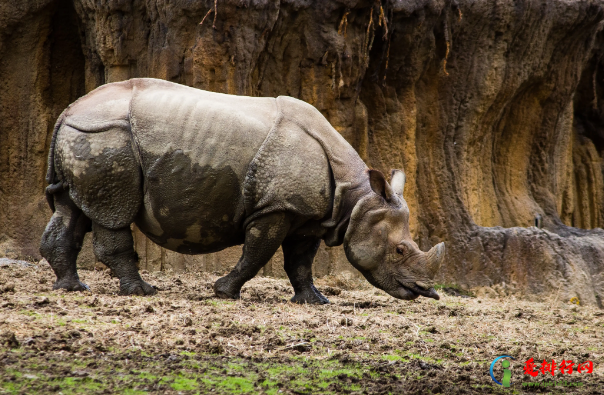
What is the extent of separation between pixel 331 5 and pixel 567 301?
4743 millimetres

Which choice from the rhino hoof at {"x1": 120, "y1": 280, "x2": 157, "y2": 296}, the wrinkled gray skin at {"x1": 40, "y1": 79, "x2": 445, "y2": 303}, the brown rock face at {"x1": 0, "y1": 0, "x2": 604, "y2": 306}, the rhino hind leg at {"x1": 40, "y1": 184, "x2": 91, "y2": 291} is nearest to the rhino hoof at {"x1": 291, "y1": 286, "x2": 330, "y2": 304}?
the wrinkled gray skin at {"x1": 40, "y1": 79, "x2": 445, "y2": 303}

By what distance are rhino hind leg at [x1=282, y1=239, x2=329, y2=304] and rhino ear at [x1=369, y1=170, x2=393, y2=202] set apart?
0.83 metres

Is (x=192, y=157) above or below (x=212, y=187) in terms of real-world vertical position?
above

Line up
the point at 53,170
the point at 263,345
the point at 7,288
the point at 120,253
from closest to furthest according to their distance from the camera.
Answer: the point at 263,345 < the point at 7,288 < the point at 120,253 < the point at 53,170

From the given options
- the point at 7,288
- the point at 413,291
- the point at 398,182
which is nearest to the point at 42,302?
the point at 7,288

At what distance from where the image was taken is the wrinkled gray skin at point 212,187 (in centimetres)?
614

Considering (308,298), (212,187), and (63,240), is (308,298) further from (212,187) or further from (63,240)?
(63,240)

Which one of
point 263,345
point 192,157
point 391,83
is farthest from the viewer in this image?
point 391,83

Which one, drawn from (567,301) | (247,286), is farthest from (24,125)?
(567,301)

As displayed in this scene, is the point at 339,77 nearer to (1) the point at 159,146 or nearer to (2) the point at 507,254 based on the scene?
(2) the point at 507,254

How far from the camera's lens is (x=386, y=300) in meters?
7.47

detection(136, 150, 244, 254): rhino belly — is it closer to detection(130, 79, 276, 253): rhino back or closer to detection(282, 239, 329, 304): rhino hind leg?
detection(130, 79, 276, 253): rhino back

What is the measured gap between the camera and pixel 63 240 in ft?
21.0

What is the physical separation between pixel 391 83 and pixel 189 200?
530 centimetres
